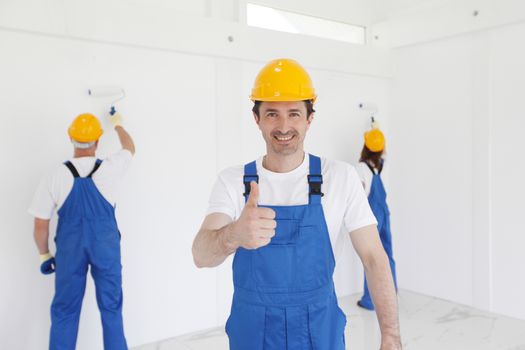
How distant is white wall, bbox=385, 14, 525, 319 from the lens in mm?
3824

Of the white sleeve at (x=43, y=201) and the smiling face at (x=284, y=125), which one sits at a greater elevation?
the smiling face at (x=284, y=125)

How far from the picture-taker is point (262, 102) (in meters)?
1.67

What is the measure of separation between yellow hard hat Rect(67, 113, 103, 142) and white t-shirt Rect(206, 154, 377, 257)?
147 cm

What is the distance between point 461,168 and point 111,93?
302 centimetres

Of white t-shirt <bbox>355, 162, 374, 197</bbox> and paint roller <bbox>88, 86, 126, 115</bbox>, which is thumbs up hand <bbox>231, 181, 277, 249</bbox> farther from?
white t-shirt <bbox>355, 162, 374, 197</bbox>

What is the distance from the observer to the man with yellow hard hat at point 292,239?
1.51 metres

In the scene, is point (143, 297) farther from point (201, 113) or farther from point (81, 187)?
point (201, 113)

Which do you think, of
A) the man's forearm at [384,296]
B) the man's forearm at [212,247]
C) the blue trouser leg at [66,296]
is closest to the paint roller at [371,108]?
the blue trouser leg at [66,296]

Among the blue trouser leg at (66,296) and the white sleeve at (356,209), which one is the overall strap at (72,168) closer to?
the blue trouser leg at (66,296)

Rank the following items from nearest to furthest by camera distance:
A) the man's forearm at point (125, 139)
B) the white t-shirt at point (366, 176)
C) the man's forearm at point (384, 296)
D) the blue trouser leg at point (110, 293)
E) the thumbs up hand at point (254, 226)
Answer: the thumbs up hand at point (254, 226), the man's forearm at point (384, 296), the blue trouser leg at point (110, 293), the man's forearm at point (125, 139), the white t-shirt at point (366, 176)

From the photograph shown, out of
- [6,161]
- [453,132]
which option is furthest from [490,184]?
[6,161]

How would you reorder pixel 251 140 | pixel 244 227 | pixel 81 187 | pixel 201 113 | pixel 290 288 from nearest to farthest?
pixel 244 227, pixel 290 288, pixel 81 187, pixel 201 113, pixel 251 140

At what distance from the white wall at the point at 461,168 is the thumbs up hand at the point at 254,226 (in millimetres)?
3217

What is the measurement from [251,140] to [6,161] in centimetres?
182
